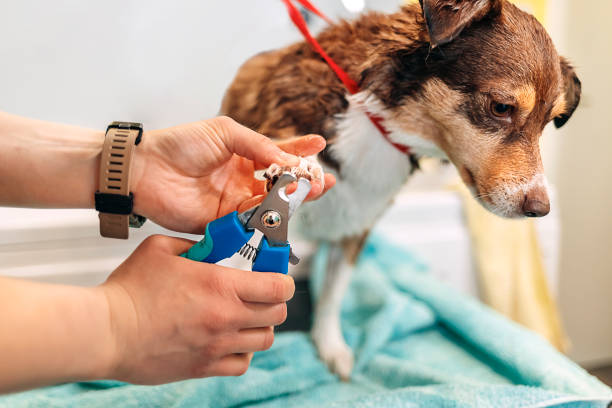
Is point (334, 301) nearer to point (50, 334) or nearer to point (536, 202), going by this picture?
point (536, 202)

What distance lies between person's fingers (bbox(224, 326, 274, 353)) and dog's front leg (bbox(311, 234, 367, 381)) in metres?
0.41

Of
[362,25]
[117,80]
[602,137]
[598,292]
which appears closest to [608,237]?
[598,292]

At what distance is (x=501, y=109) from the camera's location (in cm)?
72

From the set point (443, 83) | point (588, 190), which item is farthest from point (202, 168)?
point (588, 190)

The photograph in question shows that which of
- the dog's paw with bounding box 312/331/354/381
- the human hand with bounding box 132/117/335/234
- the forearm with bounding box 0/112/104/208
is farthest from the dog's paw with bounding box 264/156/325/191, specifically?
the dog's paw with bounding box 312/331/354/381

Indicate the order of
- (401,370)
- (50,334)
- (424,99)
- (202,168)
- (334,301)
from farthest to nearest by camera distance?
(334,301)
(401,370)
(424,99)
(202,168)
(50,334)

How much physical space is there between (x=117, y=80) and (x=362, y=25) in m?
0.40

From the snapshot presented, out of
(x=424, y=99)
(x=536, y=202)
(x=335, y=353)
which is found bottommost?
(x=335, y=353)

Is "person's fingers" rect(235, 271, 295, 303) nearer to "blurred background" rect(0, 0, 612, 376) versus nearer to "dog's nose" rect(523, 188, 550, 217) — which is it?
"blurred background" rect(0, 0, 612, 376)

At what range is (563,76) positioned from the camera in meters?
0.71

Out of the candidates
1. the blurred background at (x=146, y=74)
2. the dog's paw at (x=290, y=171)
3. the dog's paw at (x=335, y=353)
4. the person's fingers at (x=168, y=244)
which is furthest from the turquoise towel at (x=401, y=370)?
the dog's paw at (x=290, y=171)

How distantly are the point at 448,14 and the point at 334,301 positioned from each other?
721 millimetres

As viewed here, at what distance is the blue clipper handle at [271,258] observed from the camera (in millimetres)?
556

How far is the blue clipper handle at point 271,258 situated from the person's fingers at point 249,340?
0.08 m
